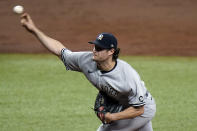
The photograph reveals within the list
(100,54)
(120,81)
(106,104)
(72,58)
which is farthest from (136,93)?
(72,58)

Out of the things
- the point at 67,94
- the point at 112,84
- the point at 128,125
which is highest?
the point at 112,84

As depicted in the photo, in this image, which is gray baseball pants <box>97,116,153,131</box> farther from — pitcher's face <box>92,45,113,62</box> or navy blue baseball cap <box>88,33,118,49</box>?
navy blue baseball cap <box>88,33,118,49</box>

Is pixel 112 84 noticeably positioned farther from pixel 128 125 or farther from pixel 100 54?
pixel 128 125

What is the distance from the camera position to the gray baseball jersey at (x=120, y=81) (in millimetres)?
5727

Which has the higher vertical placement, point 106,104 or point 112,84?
point 112,84

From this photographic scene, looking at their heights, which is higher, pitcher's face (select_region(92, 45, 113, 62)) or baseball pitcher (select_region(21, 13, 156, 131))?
pitcher's face (select_region(92, 45, 113, 62))

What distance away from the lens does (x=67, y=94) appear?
9.87 meters

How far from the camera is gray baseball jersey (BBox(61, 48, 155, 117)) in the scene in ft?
18.8

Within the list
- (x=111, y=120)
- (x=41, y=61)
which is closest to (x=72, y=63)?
(x=111, y=120)

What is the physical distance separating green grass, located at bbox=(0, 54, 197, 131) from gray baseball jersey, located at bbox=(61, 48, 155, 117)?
6.80ft

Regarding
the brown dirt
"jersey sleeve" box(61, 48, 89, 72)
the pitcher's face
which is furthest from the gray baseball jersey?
the brown dirt

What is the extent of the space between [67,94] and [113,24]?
729 centimetres

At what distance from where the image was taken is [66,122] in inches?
323

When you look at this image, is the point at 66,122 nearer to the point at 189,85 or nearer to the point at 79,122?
the point at 79,122
